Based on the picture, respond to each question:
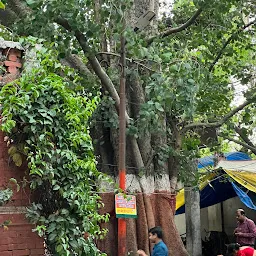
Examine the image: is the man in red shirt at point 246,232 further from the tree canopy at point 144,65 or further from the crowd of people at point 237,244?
the tree canopy at point 144,65

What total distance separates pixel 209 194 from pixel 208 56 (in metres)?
5.46

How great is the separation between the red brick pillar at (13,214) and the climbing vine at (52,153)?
4.3 inches

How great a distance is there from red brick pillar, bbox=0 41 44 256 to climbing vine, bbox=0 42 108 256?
110mm

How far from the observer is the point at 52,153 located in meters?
4.95

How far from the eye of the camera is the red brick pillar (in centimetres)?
493

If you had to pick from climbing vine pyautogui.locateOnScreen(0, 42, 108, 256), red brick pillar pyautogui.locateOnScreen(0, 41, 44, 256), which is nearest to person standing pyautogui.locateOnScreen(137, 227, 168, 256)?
climbing vine pyautogui.locateOnScreen(0, 42, 108, 256)

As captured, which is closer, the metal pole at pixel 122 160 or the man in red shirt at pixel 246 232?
the metal pole at pixel 122 160

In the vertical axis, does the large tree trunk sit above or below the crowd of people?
above

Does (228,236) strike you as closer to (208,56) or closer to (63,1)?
(208,56)

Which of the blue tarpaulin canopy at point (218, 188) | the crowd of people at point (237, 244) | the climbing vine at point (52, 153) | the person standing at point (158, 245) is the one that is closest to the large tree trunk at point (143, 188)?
the crowd of people at point (237, 244)

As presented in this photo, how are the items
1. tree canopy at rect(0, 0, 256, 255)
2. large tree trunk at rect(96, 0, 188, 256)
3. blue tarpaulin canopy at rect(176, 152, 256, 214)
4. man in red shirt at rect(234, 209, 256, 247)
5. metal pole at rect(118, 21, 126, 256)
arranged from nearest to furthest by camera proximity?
metal pole at rect(118, 21, 126, 256) < tree canopy at rect(0, 0, 256, 255) < large tree trunk at rect(96, 0, 188, 256) < man in red shirt at rect(234, 209, 256, 247) < blue tarpaulin canopy at rect(176, 152, 256, 214)

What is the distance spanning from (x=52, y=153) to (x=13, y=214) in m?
0.73

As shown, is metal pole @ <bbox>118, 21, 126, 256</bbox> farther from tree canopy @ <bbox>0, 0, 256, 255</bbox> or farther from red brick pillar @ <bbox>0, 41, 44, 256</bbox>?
red brick pillar @ <bbox>0, 41, 44, 256</bbox>

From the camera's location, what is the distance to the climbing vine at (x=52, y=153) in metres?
4.87
